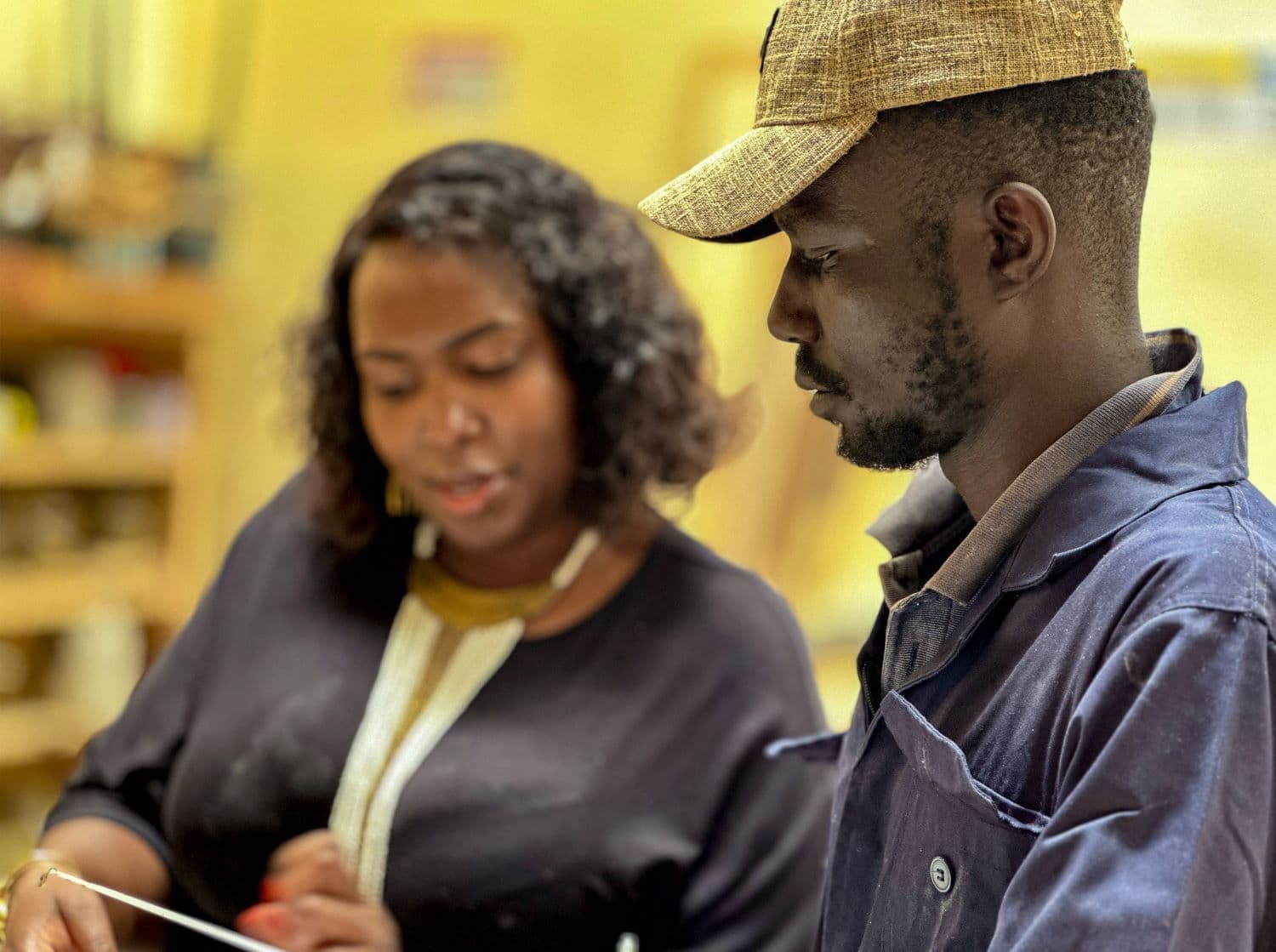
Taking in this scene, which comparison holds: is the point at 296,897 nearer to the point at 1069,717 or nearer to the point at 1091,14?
the point at 1069,717

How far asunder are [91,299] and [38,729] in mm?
1043

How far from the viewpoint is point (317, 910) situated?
130cm

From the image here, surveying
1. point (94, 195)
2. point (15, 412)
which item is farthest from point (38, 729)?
point (94, 195)

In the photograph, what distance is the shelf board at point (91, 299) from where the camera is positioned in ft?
10.2

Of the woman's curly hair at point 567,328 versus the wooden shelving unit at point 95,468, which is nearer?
the woman's curly hair at point 567,328

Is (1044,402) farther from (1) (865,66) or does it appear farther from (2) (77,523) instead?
(2) (77,523)

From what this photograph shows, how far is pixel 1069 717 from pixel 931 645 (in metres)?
0.15

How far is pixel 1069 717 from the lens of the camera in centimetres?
75

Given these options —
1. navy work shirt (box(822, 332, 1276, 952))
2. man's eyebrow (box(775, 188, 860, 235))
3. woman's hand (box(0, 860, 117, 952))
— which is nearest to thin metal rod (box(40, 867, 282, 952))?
woman's hand (box(0, 860, 117, 952))

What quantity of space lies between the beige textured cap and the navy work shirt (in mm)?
210

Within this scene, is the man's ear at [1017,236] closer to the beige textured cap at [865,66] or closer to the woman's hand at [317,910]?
the beige textured cap at [865,66]

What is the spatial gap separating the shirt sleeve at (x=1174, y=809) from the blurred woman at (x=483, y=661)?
31.3 inches

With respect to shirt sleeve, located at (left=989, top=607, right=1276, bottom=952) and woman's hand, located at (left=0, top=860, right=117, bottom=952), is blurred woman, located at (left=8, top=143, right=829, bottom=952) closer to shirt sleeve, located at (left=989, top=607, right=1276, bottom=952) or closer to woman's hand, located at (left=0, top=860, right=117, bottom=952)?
woman's hand, located at (left=0, top=860, right=117, bottom=952)

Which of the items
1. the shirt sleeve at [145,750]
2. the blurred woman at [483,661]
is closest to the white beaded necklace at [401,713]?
the blurred woman at [483,661]
